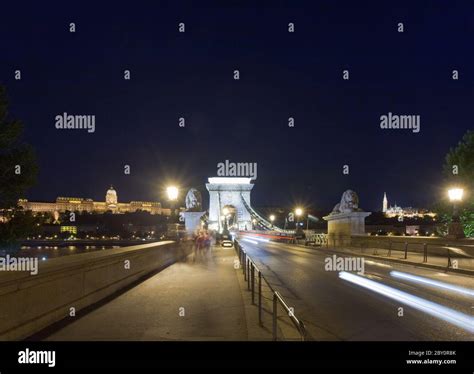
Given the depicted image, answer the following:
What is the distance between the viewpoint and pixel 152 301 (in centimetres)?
1179

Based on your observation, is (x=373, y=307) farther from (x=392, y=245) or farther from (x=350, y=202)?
(x=350, y=202)

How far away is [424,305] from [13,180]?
1448cm

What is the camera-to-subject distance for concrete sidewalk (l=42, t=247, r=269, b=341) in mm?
7965

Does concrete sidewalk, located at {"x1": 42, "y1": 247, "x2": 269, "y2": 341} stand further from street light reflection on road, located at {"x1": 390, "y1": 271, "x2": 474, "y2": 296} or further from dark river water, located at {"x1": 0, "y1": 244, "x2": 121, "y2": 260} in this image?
dark river water, located at {"x1": 0, "y1": 244, "x2": 121, "y2": 260}

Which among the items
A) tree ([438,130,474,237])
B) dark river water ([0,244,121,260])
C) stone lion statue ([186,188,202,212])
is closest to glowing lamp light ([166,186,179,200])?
dark river water ([0,244,121,260])

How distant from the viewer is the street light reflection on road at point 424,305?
9172 millimetres

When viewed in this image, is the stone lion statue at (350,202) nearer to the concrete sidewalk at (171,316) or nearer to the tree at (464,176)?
the tree at (464,176)

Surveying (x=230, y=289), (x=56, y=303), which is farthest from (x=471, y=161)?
(x=56, y=303)

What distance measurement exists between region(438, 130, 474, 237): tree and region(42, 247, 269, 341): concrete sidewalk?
2526cm

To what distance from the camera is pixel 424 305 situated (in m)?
11.0

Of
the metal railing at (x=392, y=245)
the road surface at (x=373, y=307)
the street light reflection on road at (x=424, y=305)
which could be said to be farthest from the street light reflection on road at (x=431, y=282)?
the metal railing at (x=392, y=245)
